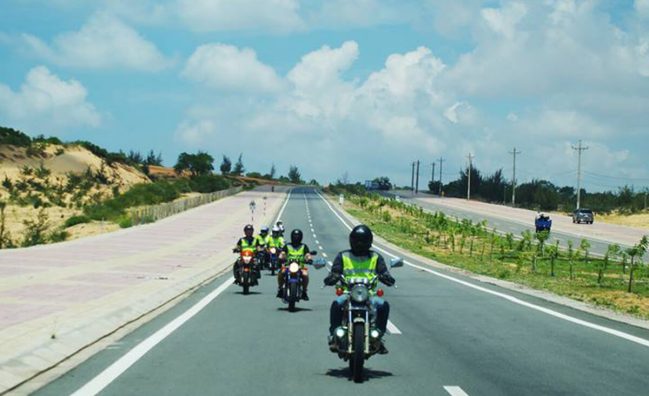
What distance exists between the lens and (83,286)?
18.6 meters

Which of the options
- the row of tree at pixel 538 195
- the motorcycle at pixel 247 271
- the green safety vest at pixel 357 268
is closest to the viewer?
the green safety vest at pixel 357 268

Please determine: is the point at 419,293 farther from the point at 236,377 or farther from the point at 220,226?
the point at 220,226

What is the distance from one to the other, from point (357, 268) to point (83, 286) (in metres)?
10.5

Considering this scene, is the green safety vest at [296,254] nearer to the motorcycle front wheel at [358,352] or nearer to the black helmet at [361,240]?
the black helmet at [361,240]

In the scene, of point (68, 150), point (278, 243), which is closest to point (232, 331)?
point (278, 243)

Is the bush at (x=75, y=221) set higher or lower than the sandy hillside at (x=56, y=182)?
lower

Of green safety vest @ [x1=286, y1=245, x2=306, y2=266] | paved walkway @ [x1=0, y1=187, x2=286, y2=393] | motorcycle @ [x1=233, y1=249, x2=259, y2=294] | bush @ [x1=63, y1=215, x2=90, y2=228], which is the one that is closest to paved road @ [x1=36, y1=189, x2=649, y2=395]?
paved walkway @ [x1=0, y1=187, x2=286, y2=393]

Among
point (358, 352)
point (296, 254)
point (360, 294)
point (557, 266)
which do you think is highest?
point (360, 294)

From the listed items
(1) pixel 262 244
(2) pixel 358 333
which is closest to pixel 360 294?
(2) pixel 358 333

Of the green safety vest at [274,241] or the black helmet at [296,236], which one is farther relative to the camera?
the green safety vest at [274,241]

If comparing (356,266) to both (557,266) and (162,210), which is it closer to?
(557,266)

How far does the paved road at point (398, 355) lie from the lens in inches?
340

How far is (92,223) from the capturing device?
60.4 meters

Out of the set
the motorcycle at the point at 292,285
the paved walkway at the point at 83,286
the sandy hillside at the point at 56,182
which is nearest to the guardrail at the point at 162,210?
the sandy hillside at the point at 56,182
